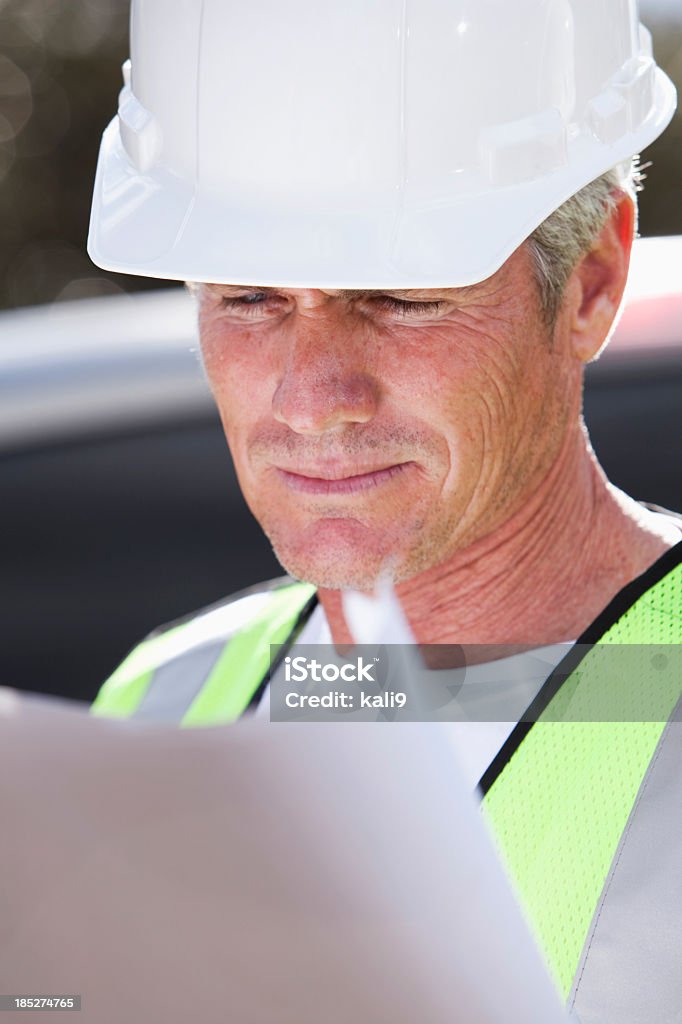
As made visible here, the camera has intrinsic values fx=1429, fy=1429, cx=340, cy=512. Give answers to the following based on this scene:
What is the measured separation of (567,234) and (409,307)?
0.22 meters

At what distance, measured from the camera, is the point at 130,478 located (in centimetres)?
271

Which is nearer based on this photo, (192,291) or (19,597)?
(192,291)

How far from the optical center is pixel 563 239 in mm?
1702

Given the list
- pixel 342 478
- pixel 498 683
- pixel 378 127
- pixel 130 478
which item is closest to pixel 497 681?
pixel 498 683

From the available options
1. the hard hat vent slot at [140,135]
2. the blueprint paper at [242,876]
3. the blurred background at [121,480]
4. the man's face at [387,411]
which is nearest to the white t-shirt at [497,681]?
the man's face at [387,411]

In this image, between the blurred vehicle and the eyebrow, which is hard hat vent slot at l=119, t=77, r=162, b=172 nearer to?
the eyebrow

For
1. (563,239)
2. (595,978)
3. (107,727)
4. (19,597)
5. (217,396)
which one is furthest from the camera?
(19,597)

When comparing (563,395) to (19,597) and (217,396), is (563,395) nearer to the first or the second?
(217,396)

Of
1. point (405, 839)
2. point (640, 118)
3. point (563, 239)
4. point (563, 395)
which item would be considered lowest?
point (563, 395)

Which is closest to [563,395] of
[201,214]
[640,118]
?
[640,118]

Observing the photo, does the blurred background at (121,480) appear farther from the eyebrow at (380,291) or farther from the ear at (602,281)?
the eyebrow at (380,291)

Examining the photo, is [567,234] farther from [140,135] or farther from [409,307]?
[140,135]

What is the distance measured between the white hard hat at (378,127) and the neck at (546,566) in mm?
401

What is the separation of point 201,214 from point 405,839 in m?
1.26
